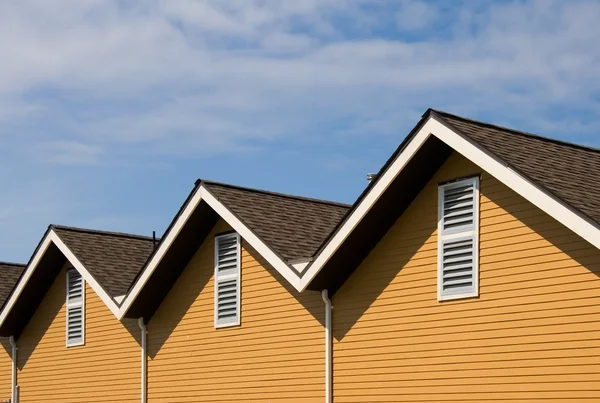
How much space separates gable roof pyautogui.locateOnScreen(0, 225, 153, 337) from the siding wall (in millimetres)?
1861

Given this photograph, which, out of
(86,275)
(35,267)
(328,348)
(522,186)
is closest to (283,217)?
(328,348)

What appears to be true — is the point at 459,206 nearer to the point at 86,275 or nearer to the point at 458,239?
the point at 458,239

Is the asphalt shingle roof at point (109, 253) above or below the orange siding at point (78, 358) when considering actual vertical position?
above

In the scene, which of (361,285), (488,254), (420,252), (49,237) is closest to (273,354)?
(361,285)

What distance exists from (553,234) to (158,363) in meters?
10.6

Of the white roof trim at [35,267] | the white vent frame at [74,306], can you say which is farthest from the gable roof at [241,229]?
the white vent frame at [74,306]

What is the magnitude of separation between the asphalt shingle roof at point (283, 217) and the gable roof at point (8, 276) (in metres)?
10.9

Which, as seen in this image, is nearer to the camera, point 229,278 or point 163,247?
point 229,278

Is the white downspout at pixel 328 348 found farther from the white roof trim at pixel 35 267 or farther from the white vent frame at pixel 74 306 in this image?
the white vent frame at pixel 74 306

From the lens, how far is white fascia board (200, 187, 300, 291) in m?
19.5

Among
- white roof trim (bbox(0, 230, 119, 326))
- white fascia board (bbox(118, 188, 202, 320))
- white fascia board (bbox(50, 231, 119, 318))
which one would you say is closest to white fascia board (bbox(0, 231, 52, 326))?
white roof trim (bbox(0, 230, 119, 326))

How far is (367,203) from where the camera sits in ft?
58.9

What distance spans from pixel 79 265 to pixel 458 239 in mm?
11126

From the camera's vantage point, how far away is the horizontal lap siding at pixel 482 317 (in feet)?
50.4
